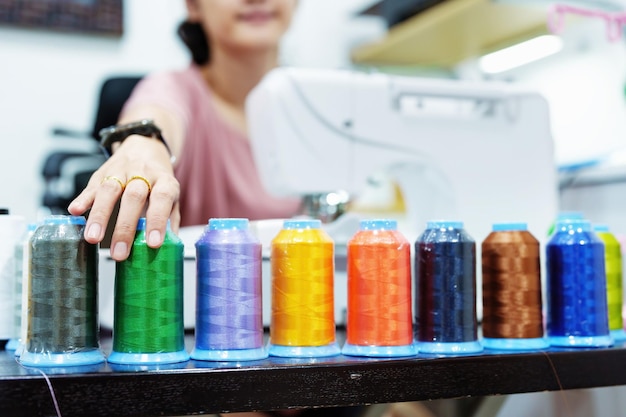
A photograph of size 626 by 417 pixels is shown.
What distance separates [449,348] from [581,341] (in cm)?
17

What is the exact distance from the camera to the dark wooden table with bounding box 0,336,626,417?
0.64 meters

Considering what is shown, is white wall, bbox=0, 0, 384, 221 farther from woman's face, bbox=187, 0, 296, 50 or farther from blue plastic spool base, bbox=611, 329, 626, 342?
blue plastic spool base, bbox=611, 329, 626, 342

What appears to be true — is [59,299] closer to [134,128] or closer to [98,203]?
[98,203]

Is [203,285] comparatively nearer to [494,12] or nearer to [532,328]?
[532,328]

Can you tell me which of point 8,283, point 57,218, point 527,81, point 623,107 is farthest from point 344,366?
point 527,81

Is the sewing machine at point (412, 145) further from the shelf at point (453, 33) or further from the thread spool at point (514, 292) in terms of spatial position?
the shelf at point (453, 33)

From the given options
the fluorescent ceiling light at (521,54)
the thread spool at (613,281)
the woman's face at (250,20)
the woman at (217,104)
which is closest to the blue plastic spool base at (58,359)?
the thread spool at (613,281)

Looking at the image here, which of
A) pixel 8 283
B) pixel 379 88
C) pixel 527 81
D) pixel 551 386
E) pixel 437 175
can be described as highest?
pixel 527 81

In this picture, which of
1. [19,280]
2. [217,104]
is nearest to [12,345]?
[19,280]

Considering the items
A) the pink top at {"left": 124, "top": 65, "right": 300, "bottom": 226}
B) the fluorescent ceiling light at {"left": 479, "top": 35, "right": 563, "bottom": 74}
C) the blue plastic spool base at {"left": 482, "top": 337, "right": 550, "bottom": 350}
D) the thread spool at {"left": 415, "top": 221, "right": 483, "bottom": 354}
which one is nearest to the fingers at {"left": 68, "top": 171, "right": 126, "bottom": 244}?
the thread spool at {"left": 415, "top": 221, "right": 483, "bottom": 354}

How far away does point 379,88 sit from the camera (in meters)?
1.22

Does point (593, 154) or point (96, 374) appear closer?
point (96, 374)

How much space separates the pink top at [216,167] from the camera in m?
1.79

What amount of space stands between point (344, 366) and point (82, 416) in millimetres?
244
